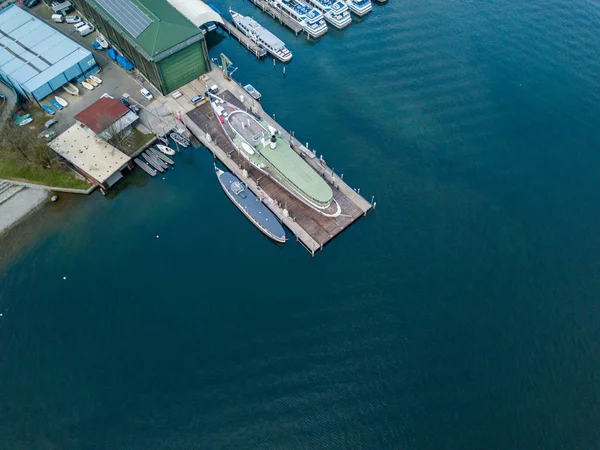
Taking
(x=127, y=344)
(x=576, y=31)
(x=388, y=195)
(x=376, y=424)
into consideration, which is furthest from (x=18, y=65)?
(x=576, y=31)

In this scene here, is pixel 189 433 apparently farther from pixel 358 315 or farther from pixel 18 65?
pixel 18 65

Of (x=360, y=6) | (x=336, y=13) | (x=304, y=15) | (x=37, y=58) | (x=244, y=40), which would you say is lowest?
(x=360, y=6)

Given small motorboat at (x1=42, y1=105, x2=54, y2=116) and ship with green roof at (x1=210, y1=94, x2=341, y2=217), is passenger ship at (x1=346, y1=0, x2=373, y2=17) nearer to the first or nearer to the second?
ship with green roof at (x1=210, y1=94, x2=341, y2=217)

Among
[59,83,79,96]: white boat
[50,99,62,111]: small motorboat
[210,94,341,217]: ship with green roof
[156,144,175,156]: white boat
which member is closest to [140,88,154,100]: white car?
[156,144,175,156]: white boat

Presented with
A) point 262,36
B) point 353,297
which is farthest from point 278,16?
point 353,297

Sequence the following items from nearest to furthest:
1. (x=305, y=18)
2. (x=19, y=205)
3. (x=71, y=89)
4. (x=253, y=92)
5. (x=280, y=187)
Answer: (x=19, y=205), (x=280, y=187), (x=71, y=89), (x=253, y=92), (x=305, y=18)

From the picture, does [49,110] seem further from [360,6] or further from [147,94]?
[360,6]

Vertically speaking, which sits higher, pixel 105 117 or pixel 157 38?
pixel 157 38
